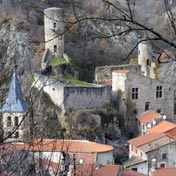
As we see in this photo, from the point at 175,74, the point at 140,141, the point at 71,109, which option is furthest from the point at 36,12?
the point at 140,141

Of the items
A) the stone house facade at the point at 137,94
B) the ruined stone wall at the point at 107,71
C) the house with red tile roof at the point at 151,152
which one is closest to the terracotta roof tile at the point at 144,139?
the house with red tile roof at the point at 151,152

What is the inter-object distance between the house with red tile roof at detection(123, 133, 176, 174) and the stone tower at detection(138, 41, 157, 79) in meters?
4.90

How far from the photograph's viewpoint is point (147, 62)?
81.9 feet

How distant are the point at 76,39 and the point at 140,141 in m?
9.54

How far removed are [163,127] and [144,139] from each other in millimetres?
1590

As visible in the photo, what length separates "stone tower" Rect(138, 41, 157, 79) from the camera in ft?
81.3

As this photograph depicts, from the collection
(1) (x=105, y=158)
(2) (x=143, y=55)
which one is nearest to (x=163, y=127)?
(1) (x=105, y=158)

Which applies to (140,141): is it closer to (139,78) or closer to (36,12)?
(139,78)

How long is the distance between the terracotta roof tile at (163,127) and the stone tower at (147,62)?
10.5ft

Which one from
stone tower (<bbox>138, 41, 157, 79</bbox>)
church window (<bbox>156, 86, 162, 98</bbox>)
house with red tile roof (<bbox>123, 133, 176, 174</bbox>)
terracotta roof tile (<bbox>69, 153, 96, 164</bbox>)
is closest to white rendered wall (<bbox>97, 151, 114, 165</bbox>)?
terracotta roof tile (<bbox>69, 153, 96, 164</bbox>)

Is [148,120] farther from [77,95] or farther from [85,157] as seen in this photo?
[85,157]

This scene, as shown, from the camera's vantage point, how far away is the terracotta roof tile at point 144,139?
20094mm

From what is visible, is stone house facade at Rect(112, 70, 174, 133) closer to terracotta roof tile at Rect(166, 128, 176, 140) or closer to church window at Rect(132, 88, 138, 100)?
church window at Rect(132, 88, 138, 100)

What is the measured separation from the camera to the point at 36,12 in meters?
29.9
